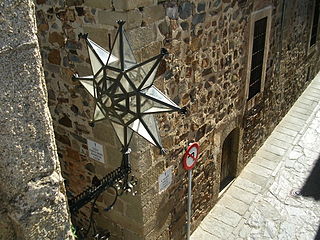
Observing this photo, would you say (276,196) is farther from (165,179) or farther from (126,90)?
(126,90)

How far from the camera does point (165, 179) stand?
404cm

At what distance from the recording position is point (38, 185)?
1392 mm

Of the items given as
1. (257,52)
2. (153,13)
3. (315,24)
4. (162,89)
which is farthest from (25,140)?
(315,24)

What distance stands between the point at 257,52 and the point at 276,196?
2635 millimetres

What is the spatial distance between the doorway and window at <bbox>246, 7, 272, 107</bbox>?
0.69 metres

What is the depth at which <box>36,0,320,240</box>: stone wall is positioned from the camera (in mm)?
3121

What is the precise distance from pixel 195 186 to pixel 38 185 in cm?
377

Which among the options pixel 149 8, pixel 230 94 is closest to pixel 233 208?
pixel 230 94

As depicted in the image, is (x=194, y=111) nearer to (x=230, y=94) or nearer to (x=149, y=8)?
(x=230, y=94)

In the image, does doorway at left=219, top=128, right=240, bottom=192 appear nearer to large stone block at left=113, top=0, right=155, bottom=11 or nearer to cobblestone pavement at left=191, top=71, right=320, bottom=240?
cobblestone pavement at left=191, top=71, right=320, bottom=240

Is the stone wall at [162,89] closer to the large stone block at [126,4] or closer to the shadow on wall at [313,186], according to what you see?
the large stone block at [126,4]

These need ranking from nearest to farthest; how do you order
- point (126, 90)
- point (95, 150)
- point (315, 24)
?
point (126, 90) → point (95, 150) → point (315, 24)

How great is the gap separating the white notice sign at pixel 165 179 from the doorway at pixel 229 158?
213 cm

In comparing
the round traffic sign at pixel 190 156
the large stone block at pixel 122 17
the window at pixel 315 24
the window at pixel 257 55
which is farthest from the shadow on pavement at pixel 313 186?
the large stone block at pixel 122 17
